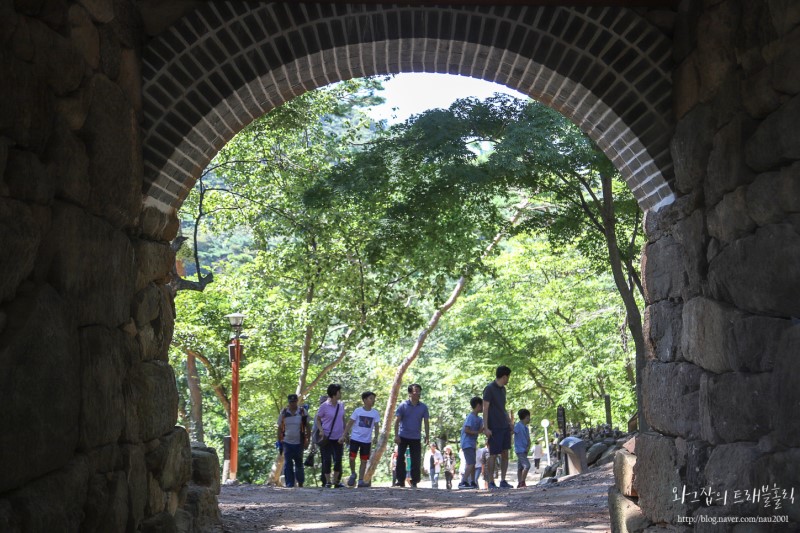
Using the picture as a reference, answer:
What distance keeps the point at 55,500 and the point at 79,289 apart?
939 millimetres

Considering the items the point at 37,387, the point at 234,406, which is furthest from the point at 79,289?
the point at 234,406

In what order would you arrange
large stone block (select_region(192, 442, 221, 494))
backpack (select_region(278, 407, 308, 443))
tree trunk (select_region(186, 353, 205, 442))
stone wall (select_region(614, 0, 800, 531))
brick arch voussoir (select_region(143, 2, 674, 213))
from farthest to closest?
tree trunk (select_region(186, 353, 205, 442)) → backpack (select_region(278, 407, 308, 443)) → large stone block (select_region(192, 442, 221, 494)) → brick arch voussoir (select_region(143, 2, 674, 213)) → stone wall (select_region(614, 0, 800, 531))

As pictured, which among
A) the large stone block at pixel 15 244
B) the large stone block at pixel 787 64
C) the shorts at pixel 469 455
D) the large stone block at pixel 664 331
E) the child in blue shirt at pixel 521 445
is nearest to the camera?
the large stone block at pixel 15 244

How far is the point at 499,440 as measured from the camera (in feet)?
37.0

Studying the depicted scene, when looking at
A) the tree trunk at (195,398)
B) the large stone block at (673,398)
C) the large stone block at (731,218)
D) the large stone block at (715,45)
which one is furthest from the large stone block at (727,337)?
the tree trunk at (195,398)

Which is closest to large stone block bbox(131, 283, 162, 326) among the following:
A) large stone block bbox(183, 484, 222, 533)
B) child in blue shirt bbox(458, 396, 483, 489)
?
large stone block bbox(183, 484, 222, 533)

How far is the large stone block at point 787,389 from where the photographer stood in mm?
3693

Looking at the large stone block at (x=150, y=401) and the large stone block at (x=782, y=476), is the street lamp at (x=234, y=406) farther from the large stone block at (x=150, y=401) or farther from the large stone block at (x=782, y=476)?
the large stone block at (x=782, y=476)

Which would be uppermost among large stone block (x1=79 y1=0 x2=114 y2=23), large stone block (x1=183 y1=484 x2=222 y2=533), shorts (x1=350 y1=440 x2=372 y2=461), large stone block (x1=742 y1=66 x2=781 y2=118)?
large stone block (x1=79 y1=0 x2=114 y2=23)

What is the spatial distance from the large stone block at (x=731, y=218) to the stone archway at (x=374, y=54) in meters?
0.72

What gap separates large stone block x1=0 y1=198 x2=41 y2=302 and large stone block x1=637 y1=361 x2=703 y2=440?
3274 millimetres

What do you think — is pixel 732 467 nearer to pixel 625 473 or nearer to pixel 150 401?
pixel 625 473

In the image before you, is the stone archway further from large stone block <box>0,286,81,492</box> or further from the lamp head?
the lamp head

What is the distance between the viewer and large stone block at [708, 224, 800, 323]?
3.73 metres
